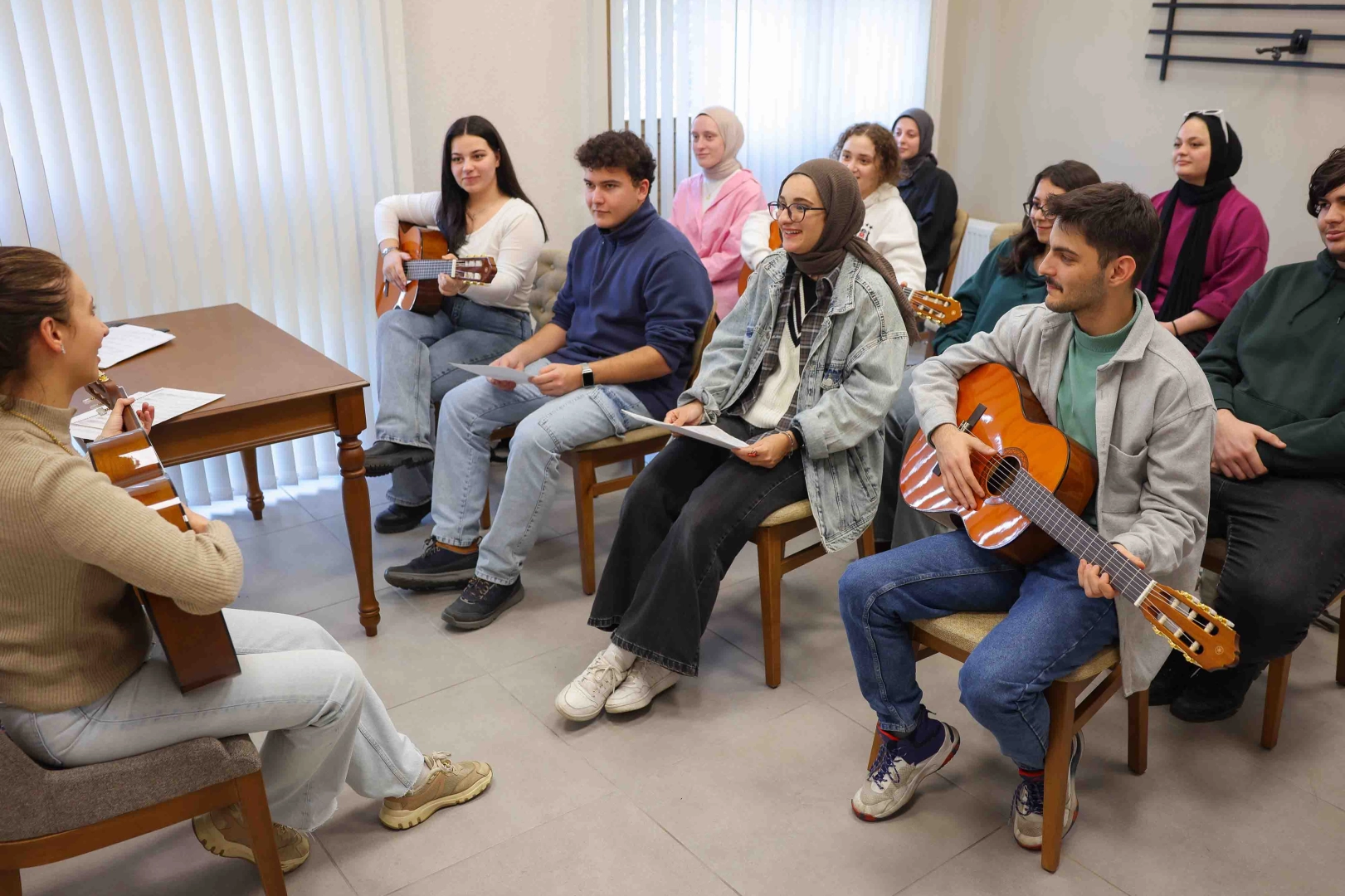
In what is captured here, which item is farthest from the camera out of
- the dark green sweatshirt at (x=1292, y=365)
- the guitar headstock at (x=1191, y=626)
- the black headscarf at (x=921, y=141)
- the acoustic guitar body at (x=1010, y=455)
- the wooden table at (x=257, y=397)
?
the black headscarf at (x=921, y=141)

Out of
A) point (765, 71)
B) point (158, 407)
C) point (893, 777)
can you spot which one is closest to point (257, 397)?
point (158, 407)

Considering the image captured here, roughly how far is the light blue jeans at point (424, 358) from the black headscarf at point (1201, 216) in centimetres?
193

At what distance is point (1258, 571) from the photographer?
203 cm

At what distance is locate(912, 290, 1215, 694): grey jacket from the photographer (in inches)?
67.7

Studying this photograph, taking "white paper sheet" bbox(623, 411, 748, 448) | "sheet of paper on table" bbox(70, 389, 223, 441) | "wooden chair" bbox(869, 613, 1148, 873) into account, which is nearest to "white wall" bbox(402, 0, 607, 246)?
"sheet of paper on table" bbox(70, 389, 223, 441)

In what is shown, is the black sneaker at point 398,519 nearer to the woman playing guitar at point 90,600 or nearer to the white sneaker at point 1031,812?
the woman playing guitar at point 90,600

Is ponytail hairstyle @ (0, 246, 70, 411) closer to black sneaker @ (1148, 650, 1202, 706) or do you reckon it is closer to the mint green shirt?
the mint green shirt

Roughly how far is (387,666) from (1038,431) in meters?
1.63

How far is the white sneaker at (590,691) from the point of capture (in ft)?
7.47

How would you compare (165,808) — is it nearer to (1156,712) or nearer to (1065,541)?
(1065,541)

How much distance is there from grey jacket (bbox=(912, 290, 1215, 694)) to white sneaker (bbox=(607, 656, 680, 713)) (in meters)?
1.00

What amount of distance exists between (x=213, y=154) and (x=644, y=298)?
4.78ft

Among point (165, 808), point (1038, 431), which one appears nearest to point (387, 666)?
point (165, 808)

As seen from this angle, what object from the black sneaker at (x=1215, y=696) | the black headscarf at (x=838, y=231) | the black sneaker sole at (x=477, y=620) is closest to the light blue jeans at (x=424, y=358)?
the black sneaker sole at (x=477, y=620)
